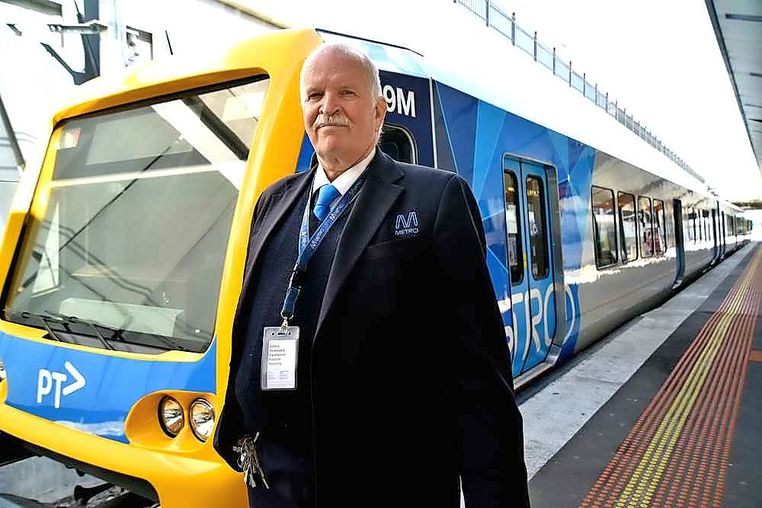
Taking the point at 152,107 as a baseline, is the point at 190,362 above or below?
below

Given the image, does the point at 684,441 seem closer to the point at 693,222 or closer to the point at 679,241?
the point at 679,241

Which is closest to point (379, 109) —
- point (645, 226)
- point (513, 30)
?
point (645, 226)

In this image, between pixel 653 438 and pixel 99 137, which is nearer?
pixel 99 137

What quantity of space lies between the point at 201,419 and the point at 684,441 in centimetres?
308

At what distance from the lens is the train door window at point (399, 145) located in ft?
9.75

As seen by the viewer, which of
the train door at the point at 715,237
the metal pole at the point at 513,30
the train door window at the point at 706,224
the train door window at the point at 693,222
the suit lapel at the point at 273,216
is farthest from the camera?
the train door at the point at 715,237

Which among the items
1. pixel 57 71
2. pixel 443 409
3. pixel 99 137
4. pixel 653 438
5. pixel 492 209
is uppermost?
pixel 57 71

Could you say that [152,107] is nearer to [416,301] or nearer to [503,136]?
[416,301]

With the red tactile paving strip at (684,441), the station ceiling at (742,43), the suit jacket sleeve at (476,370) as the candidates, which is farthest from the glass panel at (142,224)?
the station ceiling at (742,43)

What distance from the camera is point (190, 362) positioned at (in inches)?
88.5

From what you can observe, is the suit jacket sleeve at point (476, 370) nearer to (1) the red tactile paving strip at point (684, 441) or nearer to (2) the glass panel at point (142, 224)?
(2) the glass panel at point (142, 224)

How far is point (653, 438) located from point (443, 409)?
9.91 feet

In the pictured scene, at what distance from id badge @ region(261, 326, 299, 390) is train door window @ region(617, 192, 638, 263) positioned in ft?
21.9

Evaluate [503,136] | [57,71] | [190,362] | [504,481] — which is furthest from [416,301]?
[57,71]
